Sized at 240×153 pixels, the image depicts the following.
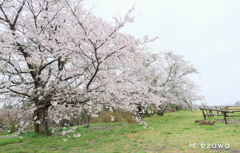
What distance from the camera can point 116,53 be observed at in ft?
15.5

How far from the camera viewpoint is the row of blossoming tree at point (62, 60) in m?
4.70

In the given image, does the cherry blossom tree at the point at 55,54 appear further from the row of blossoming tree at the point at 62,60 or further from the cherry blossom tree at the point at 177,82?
the cherry blossom tree at the point at 177,82

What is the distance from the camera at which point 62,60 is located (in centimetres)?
722

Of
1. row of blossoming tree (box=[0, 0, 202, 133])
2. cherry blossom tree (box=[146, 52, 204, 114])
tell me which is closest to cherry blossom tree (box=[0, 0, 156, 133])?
row of blossoming tree (box=[0, 0, 202, 133])

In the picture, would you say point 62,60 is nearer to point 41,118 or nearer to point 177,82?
point 41,118

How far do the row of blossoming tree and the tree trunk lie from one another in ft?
0.16

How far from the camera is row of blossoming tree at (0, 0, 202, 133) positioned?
470cm

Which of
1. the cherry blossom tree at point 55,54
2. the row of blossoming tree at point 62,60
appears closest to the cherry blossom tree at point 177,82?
the row of blossoming tree at point 62,60

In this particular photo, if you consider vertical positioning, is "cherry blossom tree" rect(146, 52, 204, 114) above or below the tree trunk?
above

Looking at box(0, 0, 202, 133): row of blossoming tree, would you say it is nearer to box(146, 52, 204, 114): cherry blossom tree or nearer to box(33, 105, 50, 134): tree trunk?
box(33, 105, 50, 134): tree trunk

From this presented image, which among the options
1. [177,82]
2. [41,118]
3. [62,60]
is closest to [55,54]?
[62,60]

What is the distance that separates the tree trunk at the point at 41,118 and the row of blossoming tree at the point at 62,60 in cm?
5

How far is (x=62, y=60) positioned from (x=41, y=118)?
125 inches

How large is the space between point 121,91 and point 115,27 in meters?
3.33
